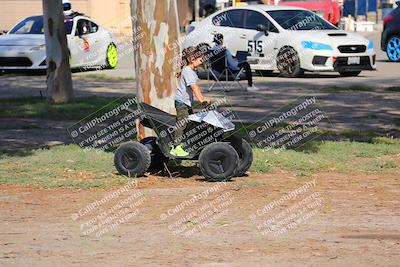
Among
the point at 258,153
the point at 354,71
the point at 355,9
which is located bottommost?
the point at 355,9

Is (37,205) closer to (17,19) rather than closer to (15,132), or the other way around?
(15,132)

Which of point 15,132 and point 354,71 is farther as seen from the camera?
point 354,71

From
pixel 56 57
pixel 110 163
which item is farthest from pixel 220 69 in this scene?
pixel 110 163

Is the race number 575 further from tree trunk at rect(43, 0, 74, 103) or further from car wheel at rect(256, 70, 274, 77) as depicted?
tree trunk at rect(43, 0, 74, 103)

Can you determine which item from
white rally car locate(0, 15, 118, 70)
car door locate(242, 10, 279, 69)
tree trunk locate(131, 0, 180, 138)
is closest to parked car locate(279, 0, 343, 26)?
white rally car locate(0, 15, 118, 70)

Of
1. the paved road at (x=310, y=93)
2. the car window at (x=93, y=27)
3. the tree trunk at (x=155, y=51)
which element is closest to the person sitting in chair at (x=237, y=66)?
the paved road at (x=310, y=93)

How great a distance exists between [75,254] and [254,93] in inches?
498

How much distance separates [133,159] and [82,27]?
1692cm

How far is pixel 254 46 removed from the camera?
23625mm

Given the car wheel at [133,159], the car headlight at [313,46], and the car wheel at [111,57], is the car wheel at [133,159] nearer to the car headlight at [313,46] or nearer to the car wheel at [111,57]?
the car headlight at [313,46]

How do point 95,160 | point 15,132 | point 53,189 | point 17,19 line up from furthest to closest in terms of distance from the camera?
point 17,19 < point 15,132 < point 95,160 < point 53,189

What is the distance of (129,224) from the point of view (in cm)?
852

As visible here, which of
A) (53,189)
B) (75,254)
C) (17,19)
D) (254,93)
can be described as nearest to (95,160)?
(53,189)

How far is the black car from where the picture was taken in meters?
26.0
